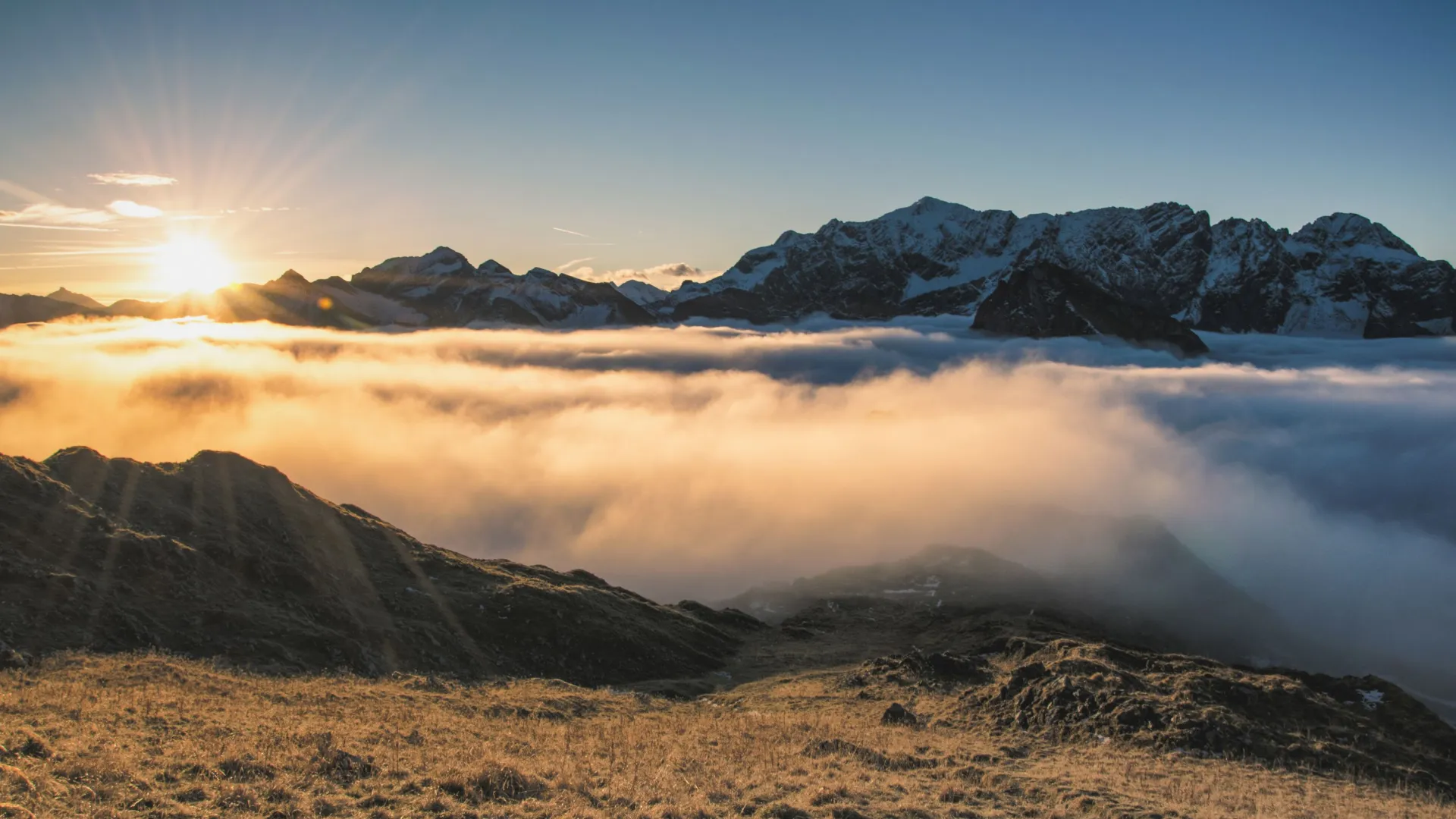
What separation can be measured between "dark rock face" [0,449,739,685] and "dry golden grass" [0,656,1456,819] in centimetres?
640

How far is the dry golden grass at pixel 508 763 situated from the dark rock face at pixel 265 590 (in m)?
6.40

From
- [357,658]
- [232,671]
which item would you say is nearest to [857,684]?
[357,658]

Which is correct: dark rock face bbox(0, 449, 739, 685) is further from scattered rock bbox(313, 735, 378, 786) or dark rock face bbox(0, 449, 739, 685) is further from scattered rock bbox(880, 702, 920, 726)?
scattered rock bbox(880, 702, 920, 726)

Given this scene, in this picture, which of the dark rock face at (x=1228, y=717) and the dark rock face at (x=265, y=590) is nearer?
the dark rock face at (x=1228, y=717)

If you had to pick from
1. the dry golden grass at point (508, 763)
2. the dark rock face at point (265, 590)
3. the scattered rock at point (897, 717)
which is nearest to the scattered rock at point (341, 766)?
the dry golden grass at point (508, 763)

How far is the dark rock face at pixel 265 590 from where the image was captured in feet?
121

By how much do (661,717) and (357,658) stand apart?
1778 cm

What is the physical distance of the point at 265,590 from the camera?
152 ft

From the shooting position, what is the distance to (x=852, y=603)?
135 metres

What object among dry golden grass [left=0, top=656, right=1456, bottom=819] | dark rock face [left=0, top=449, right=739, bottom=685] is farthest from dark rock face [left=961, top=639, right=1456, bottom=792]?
dark rock face [left=0, top=449, right=739, bottom=685]

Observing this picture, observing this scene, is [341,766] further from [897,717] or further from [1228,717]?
[1228,717]

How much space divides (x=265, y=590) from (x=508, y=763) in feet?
112

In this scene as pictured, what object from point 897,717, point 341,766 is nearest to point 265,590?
point 341,766

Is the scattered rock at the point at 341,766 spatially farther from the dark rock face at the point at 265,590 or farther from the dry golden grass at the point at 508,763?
the dark rock face at the point at 265,590
